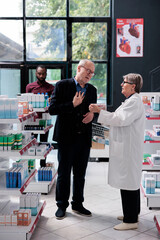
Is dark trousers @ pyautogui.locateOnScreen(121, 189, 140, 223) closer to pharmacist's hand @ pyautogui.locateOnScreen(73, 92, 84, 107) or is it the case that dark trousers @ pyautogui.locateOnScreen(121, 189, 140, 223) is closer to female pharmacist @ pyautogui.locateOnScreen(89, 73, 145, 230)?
female pharmacist @ pyautogui.locateOnScreen(89, 73, 145, 230)

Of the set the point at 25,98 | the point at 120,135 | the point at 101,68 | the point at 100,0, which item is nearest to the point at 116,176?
the point at 120,135

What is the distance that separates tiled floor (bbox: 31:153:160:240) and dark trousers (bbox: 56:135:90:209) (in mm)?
273

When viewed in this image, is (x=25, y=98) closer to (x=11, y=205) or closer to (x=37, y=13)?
(x=11, y=205)

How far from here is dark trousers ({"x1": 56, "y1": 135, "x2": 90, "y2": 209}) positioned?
15.5 ft

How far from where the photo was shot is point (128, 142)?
4.29 m

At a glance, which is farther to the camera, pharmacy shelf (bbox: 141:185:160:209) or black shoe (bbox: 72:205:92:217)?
pharmacy shelf (bbox: 141:185:160:209)

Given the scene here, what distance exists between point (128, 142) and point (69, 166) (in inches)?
35.0

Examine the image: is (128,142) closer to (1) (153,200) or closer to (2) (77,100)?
(2) (77,100)

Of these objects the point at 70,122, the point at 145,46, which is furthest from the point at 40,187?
the point at 145,46

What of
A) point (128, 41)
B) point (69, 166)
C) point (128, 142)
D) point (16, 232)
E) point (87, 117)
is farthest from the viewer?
point (128, 41)

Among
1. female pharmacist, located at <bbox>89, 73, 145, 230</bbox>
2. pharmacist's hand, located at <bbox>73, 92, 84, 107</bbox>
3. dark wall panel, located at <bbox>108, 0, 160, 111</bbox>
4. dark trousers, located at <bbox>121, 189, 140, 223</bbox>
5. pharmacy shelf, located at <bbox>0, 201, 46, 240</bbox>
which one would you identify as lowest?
pharmacy shelf, located at <bbox>0, 201, 46, 240</bbox>

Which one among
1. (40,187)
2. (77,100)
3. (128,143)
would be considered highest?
(77,100)

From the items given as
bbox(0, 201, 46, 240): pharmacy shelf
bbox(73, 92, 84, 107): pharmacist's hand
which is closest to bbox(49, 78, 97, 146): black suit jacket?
bbox(73, 92, 84, 107): pharmacist's hand

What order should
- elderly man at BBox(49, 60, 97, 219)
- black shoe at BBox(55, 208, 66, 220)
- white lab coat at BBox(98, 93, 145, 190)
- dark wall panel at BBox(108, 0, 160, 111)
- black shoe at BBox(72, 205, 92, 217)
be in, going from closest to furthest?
white lab coat at BBox(98, 93, 145, 190), elderly man at BBox(49, 60, 97, 219), black shoe at BBox(55, 208, 66, 220), black shoe at BBox(72, 205, 92, 217), dark wall panel at BBox(108, 0, 160, 111)
